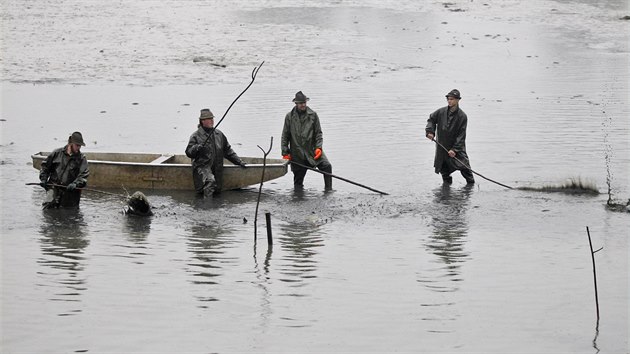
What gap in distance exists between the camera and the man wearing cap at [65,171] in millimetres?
16328

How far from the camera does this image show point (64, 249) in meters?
14.6

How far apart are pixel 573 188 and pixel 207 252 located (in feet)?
20.9

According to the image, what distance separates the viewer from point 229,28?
1391 inches

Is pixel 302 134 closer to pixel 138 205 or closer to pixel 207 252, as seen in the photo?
pixel 138 205

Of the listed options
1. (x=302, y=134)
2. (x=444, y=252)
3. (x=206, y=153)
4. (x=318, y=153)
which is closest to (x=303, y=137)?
(x=302, y=134)

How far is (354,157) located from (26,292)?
903cm

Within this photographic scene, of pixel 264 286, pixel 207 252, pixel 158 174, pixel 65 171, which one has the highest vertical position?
pixel 65 171

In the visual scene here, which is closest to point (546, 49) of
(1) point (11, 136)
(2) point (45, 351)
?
(1) point (11, 136)

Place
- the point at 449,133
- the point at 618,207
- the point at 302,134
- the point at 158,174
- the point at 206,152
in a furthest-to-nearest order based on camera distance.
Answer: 1. the point at 449,133
2. the point at 302,134
3. the point at 158,174
4. the point at 206,152
5. the point at 618,207

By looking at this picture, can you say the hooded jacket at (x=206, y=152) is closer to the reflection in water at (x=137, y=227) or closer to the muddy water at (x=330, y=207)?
the muddy water at (x=330, y=207)

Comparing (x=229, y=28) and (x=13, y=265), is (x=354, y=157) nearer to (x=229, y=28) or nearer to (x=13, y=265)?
(x=13, y=265)

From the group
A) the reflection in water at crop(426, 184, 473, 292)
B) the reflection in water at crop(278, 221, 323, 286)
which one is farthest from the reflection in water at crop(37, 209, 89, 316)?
the reflection in water at crop(426, 184, 473, 292)

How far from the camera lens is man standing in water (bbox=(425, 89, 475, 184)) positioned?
18484mm

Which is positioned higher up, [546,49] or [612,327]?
[546,49]
